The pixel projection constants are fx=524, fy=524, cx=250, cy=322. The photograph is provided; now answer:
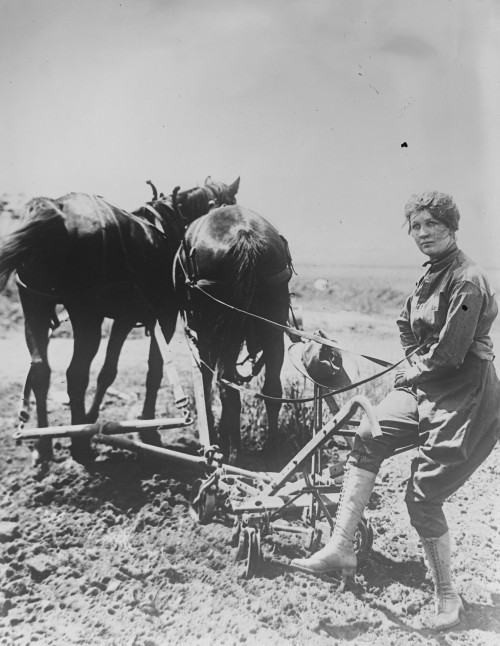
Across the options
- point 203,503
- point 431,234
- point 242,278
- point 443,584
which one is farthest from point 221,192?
point 443,584

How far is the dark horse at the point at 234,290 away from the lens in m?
2.97

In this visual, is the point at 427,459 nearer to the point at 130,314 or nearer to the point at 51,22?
the point at 130,314

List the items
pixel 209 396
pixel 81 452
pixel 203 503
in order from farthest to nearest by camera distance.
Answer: pixel 209 396, pixel 81 452, pixel 203 503

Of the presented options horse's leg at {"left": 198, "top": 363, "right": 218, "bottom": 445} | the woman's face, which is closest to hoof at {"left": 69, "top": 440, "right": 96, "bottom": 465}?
horse's leg at {"left": 198, "top": 363, "right": 218, "bottom": 445}

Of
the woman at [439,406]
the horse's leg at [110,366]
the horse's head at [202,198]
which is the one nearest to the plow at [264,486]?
the woman at [439,406]

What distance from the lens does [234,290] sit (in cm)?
297

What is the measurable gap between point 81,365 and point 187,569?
1.47 metres

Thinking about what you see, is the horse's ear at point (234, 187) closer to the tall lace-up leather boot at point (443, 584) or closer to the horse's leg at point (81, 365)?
the horse's leg at point (81, 365)

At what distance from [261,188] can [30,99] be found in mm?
1385

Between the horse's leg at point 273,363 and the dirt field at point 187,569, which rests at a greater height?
the horse's leg at point 273,363

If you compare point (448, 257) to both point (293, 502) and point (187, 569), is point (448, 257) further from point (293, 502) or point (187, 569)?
point (187, 569)

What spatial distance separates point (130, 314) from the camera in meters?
3.62

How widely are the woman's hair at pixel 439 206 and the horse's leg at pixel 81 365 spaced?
7.13 feet

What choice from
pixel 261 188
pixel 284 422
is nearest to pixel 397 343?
pixel 284 422
